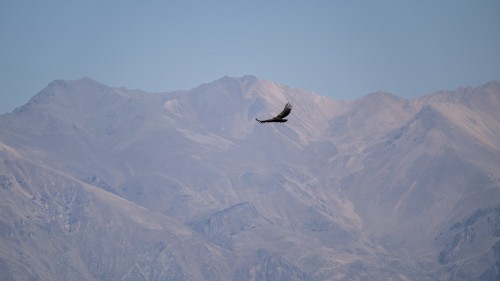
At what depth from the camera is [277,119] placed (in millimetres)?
147000
